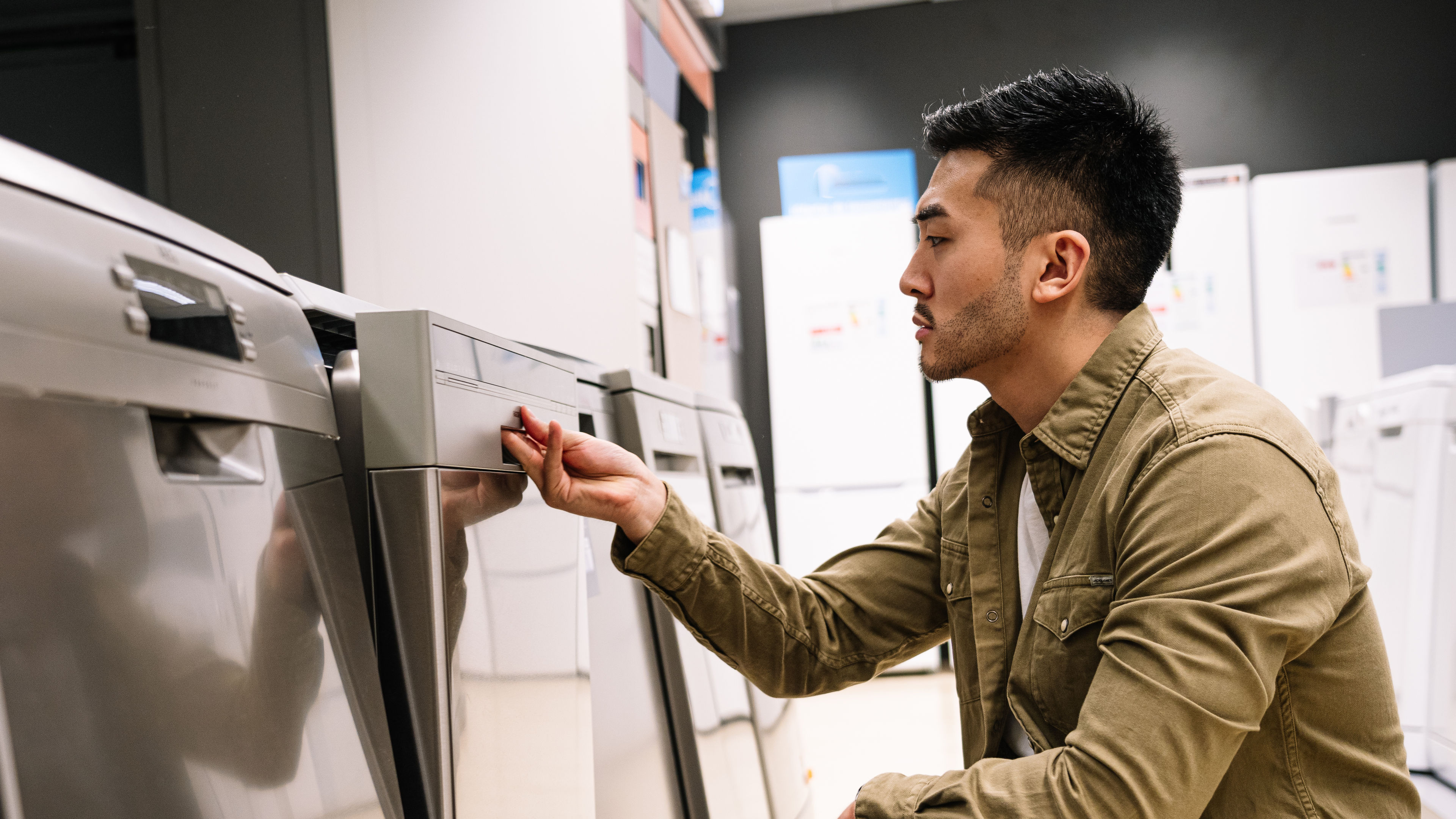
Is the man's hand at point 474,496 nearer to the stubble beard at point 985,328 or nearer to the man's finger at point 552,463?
the man's finger at point 552,463

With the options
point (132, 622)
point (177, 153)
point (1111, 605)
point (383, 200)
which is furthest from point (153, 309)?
point (383, 200)

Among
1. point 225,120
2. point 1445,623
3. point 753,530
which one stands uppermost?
point 225,120

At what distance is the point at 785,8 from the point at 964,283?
4619 mm

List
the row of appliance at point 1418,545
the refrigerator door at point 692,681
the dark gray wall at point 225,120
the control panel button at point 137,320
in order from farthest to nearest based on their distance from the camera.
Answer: the row of appliance at point 1418,545, the dark gray wall at point 225,120, the refrigerator door at point 692,681, the control panel button at point 137,320

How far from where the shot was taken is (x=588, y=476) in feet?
3.29

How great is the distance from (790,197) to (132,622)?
16.7 ft

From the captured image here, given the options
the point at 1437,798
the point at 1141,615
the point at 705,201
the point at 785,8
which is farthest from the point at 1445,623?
the point at 785,8

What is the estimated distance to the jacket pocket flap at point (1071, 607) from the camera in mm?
911

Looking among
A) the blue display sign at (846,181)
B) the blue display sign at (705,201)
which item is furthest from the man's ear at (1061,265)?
the blue display sign at (846,181)

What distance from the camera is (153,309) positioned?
51 cm

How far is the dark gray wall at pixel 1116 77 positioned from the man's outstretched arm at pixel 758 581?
374 cm

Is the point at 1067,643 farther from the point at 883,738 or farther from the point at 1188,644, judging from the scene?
the point at 883,738

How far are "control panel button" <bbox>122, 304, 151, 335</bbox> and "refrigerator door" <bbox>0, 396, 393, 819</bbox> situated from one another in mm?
40

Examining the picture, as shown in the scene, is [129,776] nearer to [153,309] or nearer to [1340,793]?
[153,309]
